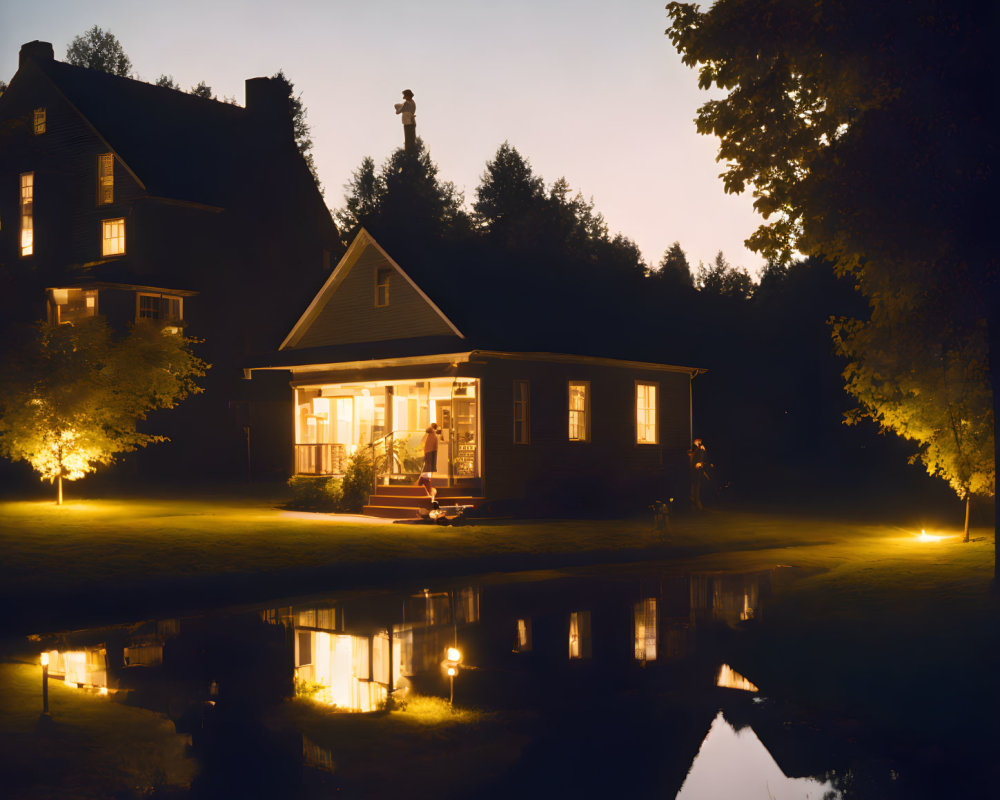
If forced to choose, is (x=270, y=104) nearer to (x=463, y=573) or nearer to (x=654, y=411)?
(x=654, y=411)

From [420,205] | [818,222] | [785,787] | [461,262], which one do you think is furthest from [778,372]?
[785,787]

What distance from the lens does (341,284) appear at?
32.2 m

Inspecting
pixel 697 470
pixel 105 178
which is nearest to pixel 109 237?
pixel 105 178

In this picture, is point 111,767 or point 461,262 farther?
point 461,262

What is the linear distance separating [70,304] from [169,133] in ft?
27.3

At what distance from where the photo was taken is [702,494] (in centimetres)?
3462

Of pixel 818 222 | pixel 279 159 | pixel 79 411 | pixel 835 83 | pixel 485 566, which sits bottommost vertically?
pixel 485 566

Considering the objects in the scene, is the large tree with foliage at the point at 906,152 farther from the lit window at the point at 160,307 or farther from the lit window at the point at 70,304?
the lit window at the point at 70,304

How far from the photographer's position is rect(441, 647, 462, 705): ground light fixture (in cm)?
918

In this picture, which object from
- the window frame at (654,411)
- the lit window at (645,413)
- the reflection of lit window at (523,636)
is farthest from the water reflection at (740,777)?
the lit window at (645,413)

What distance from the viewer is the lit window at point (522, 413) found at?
2917cm

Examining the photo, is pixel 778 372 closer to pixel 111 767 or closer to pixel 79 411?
pixel 79 411

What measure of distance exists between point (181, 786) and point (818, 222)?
11.1m

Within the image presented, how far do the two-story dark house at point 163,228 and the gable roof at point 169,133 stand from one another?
0.07m
